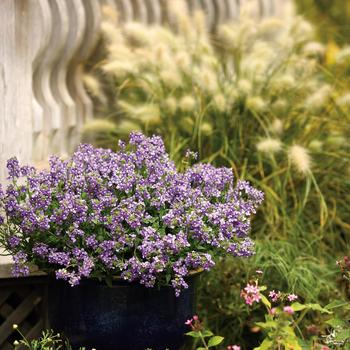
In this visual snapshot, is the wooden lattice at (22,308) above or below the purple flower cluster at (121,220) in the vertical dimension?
below

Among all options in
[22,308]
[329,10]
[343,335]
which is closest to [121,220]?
[22,308]

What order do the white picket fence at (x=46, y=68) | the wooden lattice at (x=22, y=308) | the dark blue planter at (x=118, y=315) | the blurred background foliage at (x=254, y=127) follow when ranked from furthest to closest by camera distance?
the blurred background foliage at (x=254, y=127), the white picket fence at (x=46, y=68), the wooden lattice at (x=22, y=308), the dark blue planter at (x=118, y=315)

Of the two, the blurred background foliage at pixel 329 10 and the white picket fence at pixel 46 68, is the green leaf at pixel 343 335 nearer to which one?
the white picket fence at pixel 46 68

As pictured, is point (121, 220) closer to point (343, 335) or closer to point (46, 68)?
point (343, 335)

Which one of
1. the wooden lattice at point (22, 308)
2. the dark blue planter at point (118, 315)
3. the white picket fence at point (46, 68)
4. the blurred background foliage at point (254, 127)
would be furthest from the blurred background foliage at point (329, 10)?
the dark blue planter at point (118, 315)

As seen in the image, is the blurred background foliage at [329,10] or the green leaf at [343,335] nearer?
the green leaf at [343,335]

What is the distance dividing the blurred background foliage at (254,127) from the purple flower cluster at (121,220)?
2.66ft

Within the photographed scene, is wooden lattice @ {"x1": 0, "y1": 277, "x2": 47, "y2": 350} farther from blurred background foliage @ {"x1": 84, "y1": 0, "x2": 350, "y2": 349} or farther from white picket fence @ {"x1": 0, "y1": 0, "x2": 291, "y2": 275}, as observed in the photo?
blurred background foliage @ {"x1": 84, "y1": 0, "x2": 350, "y2": 349}

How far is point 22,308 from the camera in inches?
122

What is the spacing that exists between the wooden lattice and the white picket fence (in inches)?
5.8

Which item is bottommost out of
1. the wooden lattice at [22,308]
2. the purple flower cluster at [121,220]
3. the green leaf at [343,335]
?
the wooden lattice at [22,308]

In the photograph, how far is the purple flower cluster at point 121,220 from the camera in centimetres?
264

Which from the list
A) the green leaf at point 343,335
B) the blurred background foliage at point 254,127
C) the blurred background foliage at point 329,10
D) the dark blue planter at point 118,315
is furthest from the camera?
the blurred background foliage at point 329,10

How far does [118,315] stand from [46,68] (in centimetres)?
164
